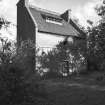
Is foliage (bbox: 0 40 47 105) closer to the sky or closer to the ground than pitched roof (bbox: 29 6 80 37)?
closer to the ground

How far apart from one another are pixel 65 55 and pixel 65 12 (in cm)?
958

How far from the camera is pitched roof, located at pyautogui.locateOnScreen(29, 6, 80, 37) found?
22536 millimetres

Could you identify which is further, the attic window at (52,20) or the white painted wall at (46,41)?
the attic window at (52,20)

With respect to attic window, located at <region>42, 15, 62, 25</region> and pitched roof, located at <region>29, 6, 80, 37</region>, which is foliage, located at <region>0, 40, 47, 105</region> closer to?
pitched roof, located at <region>29, 6, 80, 37</region>

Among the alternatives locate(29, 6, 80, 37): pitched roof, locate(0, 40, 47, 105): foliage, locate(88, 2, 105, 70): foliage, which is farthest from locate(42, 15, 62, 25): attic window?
locate(0, 40, 47, 105): foliage

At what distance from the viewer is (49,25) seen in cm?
2377

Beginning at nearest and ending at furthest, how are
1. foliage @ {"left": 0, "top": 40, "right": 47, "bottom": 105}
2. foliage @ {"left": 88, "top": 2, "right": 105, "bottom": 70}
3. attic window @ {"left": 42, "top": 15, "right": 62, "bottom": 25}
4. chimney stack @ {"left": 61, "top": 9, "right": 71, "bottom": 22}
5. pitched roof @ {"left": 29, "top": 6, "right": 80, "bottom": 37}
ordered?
1. foliage @ {"left": 0, "top": 40, "right": 47, "bottom": 105}
2. foliage @ {"left": 88, "top": 2, "right": 105, "bottom": 70}
3. pitched roof @ {"left": 29, "top": 6, "right": 80, "bottom": 37}
4. attic window @ {"left": 42, "top": 15, "right": 62, "bottom": 25}
5. chimney stack @ {"left": 61, "top": 9, "right": 71, "bottom": 22}

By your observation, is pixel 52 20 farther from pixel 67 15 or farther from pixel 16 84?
pixel 16 84

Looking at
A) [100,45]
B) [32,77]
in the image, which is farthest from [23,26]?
[32,77]

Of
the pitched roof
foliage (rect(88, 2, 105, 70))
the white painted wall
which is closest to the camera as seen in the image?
foliage (rect(88, 2, 105, 70))

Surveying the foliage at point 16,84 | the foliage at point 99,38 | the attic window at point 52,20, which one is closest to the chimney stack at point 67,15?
the attic window at point 52,20

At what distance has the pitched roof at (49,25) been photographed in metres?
22.5

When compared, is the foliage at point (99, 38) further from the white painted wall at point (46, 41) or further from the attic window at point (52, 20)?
the attic window at point (52, 20)

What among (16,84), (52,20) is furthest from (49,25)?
(16,84)
